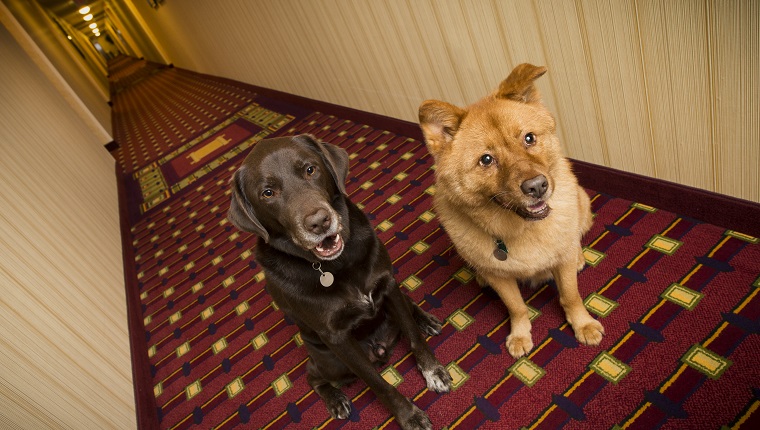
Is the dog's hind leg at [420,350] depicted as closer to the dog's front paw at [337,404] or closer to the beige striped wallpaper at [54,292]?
the dog's front paw at [337,404]

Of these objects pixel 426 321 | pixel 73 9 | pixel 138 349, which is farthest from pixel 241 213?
pixel 73 9

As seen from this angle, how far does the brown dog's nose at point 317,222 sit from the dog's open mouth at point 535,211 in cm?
85

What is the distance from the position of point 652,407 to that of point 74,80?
1346cm

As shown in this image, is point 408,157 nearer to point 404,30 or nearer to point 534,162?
point 404,30

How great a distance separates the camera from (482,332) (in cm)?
235

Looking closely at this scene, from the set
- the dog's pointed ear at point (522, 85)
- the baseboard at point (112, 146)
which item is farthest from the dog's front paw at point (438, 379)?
the baseboard at point (112, 146)

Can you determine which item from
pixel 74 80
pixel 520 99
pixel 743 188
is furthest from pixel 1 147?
pixel 74 80

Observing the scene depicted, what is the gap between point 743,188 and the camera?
6.66 ft

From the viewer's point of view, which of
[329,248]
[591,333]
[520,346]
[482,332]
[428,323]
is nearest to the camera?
[329,248]

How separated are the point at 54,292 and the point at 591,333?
3.50 m

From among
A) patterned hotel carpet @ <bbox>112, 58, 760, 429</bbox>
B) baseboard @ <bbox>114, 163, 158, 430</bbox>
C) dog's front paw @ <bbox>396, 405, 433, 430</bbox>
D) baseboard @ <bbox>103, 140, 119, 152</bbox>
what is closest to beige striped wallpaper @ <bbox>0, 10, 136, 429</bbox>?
baseboard @ <bbox>114, 163, 158, 430</bbox>

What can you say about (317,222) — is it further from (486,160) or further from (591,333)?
(591,333)

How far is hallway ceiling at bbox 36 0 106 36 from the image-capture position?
611 inches

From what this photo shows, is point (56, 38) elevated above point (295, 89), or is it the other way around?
point (56, 38)
